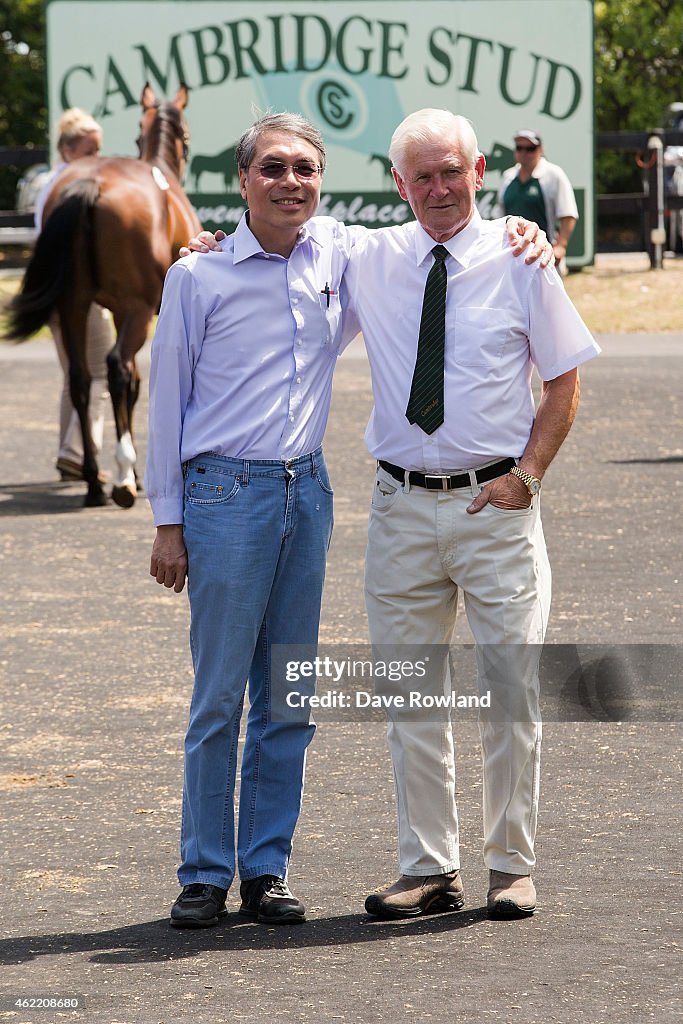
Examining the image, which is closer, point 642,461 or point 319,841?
point 319,841

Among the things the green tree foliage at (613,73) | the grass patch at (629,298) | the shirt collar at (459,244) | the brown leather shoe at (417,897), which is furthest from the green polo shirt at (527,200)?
the green tree foliage at (613,73)

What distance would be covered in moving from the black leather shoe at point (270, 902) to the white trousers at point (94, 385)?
6.87 meters

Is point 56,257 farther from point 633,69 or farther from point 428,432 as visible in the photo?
point 633,69

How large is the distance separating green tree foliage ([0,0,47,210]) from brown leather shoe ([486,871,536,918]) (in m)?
33.8

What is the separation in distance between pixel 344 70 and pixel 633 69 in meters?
14.7

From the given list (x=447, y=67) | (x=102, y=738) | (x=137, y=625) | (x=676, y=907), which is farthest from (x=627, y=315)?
(x=676, y=907)

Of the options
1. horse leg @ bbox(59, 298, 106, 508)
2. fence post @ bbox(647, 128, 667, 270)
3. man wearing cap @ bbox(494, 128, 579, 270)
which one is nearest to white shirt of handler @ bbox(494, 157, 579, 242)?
man wearing cap @ bbox(494, 128, 579, 270)

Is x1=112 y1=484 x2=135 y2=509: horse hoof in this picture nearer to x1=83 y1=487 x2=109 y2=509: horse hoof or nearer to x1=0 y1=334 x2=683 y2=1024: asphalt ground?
x1=83 y1=487 x2=109 y2=509: horse hoof

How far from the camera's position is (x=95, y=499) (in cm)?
1032

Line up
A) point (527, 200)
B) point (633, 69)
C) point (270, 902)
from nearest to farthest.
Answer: point (270, 902) < point (527, 200) < point (633, 69)

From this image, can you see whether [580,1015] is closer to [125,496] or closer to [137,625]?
[137,625]

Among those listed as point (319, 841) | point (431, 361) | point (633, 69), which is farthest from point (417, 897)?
point (633, 69)

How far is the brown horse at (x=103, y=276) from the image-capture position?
10.3 m

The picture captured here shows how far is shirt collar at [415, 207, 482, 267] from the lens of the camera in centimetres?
433
